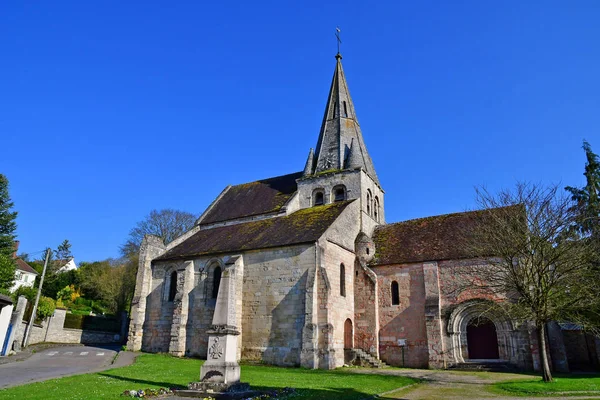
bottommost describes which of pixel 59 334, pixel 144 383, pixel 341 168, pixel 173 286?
pixel 144 383

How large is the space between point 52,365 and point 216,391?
12917 millimetres

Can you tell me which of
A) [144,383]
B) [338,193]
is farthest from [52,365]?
[338,193]

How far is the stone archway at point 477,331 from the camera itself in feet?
69.4

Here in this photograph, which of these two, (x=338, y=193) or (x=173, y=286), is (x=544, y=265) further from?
(x=173, y=286)

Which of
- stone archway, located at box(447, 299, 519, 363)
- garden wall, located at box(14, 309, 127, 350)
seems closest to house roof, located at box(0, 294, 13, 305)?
garden wall, located at box(14, 309, 127, 350)

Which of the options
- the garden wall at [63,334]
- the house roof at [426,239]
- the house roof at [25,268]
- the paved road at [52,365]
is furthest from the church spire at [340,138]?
the house roof at [25,268]

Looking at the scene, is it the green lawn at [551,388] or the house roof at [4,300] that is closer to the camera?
the green lawn at [551,388]

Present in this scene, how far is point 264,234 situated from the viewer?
1015 inches

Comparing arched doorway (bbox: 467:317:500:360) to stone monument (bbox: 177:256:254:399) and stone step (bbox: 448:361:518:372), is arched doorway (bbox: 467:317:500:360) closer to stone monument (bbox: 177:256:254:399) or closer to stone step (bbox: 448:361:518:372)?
stone step (bbox: 448:361:518:372)

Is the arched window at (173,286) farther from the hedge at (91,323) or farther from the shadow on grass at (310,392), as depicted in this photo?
the shadow on grass at (310,392)

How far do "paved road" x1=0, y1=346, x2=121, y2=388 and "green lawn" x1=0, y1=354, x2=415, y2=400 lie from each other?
1768mm

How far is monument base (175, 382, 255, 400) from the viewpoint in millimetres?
10938

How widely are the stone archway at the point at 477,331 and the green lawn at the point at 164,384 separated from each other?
6.79m

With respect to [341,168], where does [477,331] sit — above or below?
below
